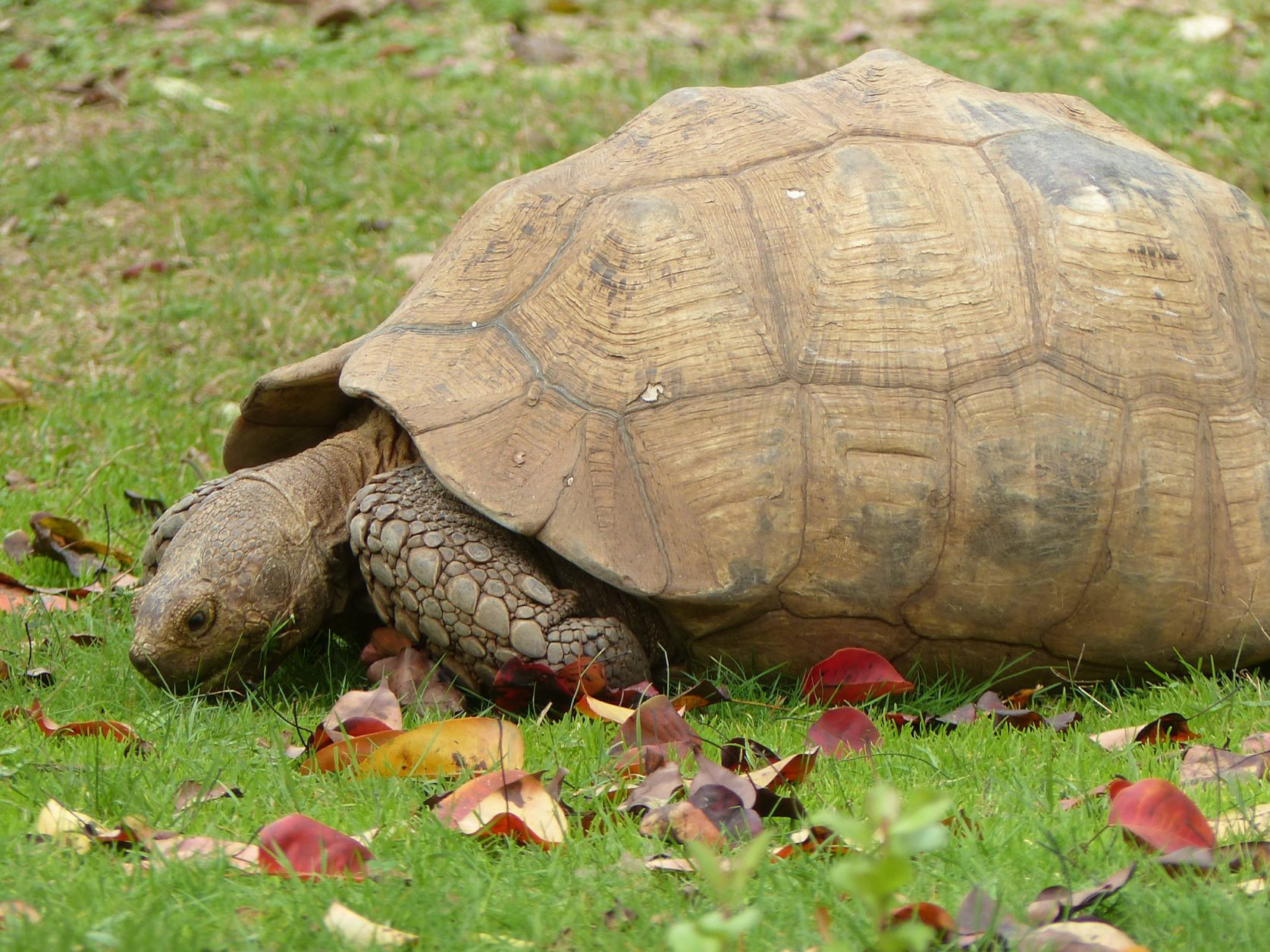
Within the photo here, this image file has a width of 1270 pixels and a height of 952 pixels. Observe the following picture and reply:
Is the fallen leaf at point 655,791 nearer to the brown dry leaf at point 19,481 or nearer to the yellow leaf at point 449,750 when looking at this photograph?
the yellow leaf at point 449,750

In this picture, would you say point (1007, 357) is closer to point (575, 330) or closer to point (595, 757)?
point (575, 330)

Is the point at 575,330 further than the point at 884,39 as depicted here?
No

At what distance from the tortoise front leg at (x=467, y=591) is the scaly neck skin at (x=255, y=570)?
0.20 m

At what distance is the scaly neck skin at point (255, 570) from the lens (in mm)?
3180

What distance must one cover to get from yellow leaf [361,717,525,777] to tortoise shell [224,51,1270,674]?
48 cm

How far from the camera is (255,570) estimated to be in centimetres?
329

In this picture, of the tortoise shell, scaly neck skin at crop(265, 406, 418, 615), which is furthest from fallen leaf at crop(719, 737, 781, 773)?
scaly neck skin at crop(265, 406, 418, 615)

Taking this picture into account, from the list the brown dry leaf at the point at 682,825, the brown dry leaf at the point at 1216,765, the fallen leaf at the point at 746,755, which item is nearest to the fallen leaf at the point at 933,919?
the brown dry leaf at the point at 682,825

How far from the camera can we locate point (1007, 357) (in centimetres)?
323

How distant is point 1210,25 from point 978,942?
7516 mm

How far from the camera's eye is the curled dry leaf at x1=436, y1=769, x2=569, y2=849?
2316 millimetres

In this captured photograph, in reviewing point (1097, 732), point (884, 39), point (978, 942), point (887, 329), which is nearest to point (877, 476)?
point (887, 329)

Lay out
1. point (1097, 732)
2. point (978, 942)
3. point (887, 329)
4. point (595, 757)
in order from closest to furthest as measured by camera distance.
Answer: point (978, 942) < point (595, 757) < point (1097, 732) < point (887, 329)

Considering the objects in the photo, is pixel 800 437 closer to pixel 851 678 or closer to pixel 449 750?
pixel 851 678
